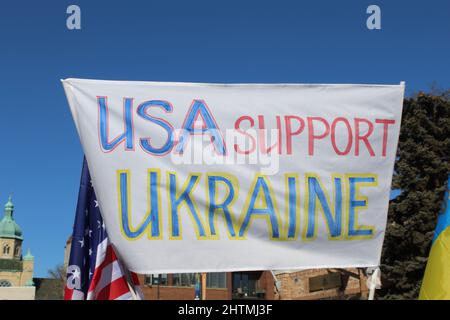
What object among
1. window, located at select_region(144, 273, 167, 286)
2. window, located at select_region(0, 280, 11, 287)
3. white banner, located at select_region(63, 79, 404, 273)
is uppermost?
white banner, located at select_region(63, 79, 404, 273)

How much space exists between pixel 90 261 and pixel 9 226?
169759mm

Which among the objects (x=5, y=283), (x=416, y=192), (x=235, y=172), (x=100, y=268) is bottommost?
(x=5, y=283)

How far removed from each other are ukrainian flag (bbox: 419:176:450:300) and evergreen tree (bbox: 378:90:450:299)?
18256mm

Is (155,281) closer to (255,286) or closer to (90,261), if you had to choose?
(255,286)

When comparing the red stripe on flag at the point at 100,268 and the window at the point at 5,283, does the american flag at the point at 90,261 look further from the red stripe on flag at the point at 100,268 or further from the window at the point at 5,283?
the window at the point at 5,283

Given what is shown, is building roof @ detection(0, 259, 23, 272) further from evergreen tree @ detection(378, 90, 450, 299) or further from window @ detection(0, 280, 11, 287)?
evergreen tree @ detection(378, 90, 450, 299)

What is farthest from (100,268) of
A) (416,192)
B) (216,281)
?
(216,281)

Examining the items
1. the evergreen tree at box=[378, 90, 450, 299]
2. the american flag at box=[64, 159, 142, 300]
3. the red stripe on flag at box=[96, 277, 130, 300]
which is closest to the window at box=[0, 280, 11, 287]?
the evergreen tree at box=[378, 90, 450, 299]

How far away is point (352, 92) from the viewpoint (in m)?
4.84

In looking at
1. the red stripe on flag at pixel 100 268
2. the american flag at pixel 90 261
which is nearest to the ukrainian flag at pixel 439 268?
the american flag at pixel 90 261

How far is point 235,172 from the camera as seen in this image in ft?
15.2

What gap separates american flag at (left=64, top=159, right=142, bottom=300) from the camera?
5.47 meters
